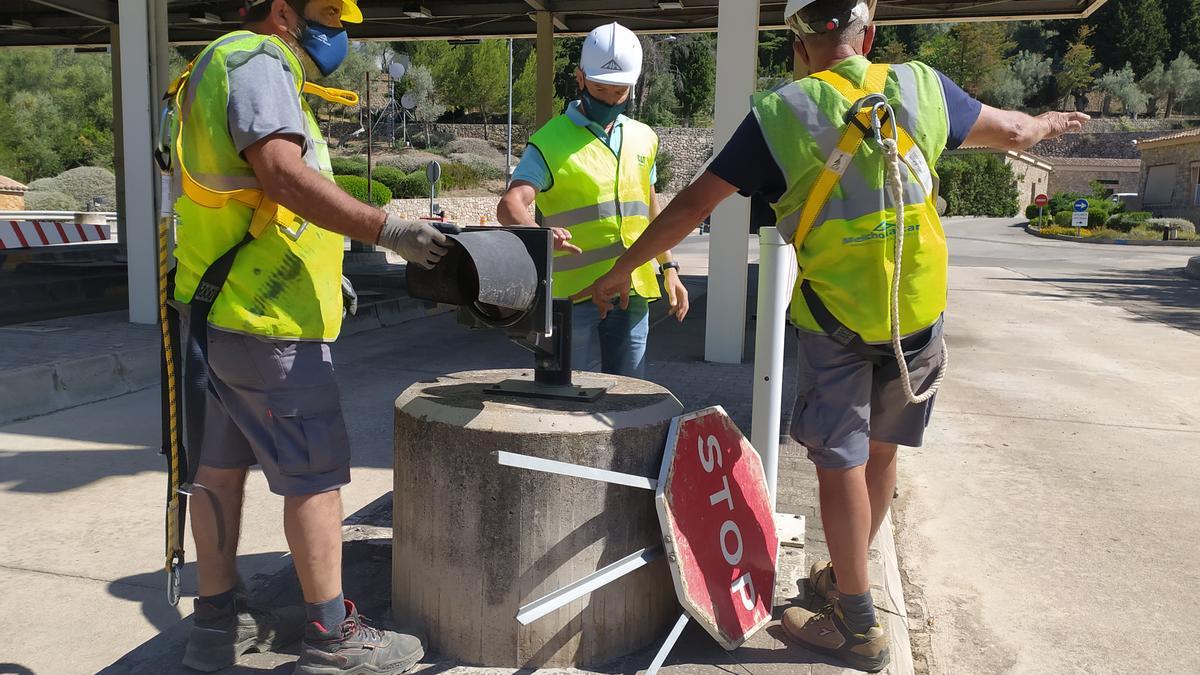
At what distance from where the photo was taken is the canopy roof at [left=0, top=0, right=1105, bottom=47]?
44.7 feet

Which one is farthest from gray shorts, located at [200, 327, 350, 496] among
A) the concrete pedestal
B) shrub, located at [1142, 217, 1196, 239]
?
shrub, located at [1142, 217, 1196, 239]

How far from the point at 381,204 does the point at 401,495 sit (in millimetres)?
35162

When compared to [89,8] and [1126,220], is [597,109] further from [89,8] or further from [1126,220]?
[1126,220]

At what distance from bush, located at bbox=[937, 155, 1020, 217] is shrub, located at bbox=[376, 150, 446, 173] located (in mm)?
31896

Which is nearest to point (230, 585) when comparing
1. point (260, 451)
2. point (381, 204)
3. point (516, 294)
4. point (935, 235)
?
point (260, 451)

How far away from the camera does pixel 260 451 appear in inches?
97.7

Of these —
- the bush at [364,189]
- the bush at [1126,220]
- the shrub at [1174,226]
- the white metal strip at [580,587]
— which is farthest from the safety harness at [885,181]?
the bush at [1126,220]

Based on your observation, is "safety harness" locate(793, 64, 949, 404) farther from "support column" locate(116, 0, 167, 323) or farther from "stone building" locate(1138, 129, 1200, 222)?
"stone building" locate(1138, 129, 1200, 222)

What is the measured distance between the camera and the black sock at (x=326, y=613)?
2.56m

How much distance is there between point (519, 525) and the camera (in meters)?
2.52

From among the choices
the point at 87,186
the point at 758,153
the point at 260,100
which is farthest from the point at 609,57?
the point at 87,186

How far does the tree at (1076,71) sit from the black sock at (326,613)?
9081 centimetres

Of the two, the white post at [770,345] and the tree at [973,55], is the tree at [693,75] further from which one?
the white post at [770,345]

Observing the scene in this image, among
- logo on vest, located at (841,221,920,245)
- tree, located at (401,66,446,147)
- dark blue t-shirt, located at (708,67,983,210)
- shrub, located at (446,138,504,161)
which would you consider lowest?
logo on vest, located at (841,221,920,245)
